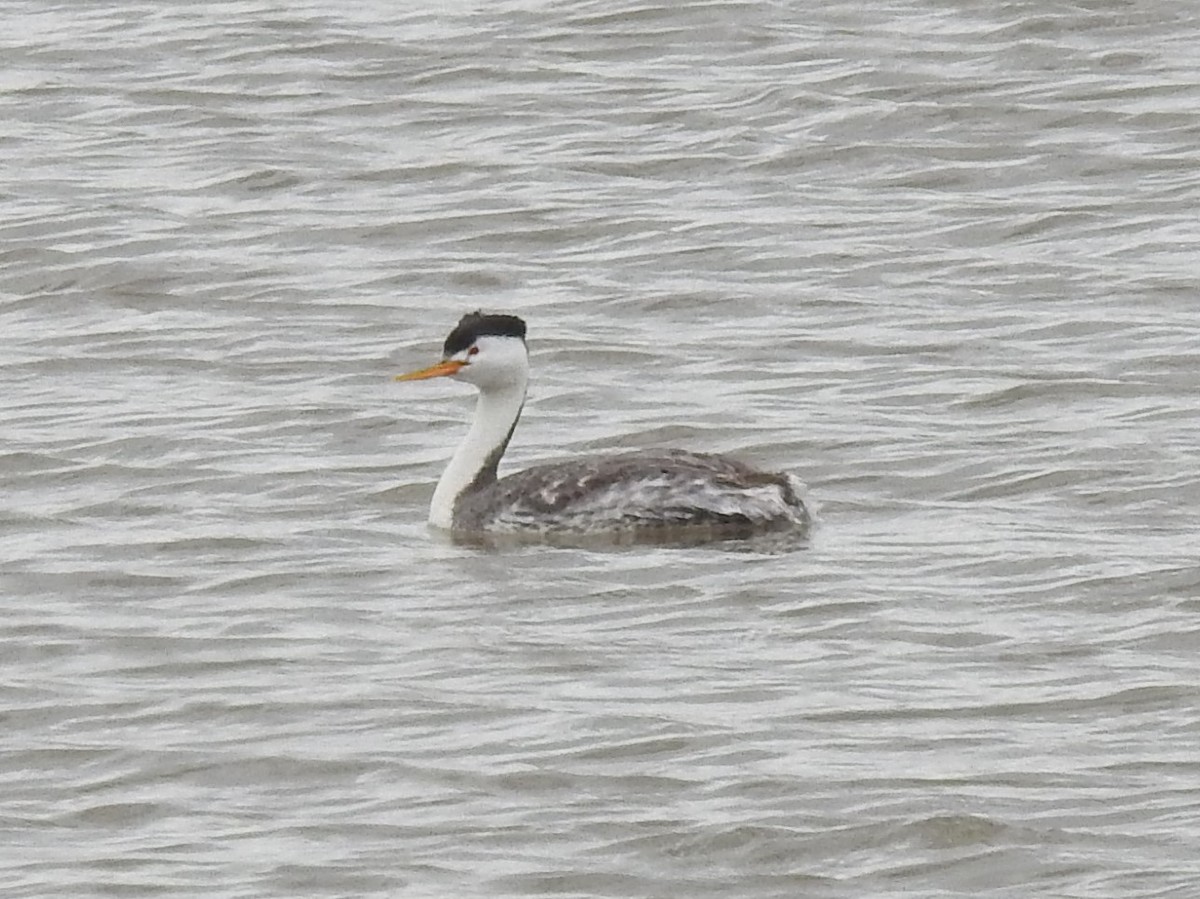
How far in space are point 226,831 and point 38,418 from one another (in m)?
5.40

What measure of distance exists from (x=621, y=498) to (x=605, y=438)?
1446 mm

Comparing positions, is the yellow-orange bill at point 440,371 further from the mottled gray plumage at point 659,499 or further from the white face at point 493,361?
the mottled gray plumage at point 659,499

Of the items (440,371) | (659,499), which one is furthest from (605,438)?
(659,499)

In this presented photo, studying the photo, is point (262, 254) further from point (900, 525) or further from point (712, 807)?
point (712, 807)

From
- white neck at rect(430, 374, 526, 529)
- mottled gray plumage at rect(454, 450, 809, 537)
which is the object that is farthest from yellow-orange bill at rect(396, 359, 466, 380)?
mottled gray plumage at rect(454, 450, 809, 537)

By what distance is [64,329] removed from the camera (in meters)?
16.0

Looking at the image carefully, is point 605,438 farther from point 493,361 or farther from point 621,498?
point 621,498

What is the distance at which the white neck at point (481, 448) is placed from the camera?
1316cm

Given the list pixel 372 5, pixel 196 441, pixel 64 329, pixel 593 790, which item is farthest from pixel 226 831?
pixel 372 5

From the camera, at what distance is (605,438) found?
1423cm

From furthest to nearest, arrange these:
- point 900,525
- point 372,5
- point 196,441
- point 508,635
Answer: point 372,5 < point 196,441 < point 900,525 < point 508,635

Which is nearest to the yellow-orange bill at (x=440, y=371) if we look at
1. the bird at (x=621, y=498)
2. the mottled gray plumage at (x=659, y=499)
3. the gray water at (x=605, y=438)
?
the bird at (x=621, y=498)

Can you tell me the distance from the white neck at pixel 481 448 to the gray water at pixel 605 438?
20 cm

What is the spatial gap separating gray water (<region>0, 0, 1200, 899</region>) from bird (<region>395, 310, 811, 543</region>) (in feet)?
0.57
